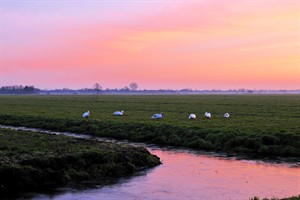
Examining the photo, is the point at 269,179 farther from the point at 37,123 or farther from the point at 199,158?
the point at 37,123

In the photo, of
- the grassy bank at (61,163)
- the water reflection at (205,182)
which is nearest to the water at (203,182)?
the water reflection at (205,182)

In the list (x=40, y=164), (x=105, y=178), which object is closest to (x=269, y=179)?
(x=105, y=178)

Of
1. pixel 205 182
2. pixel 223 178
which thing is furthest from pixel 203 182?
pixel 223 178

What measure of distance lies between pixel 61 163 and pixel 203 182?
6.81 meters

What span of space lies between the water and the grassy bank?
1.17 m

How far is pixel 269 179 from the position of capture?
60.5ft

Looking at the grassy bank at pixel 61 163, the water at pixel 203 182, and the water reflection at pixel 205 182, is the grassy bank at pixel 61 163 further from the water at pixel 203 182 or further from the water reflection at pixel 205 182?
the water reflection at pixel 205 182

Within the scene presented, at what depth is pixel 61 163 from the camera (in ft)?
61.8

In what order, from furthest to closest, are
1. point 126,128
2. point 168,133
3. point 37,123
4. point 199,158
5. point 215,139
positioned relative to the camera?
point 37,123, point 126,128, point 168,133, point 215,139, point 199,158

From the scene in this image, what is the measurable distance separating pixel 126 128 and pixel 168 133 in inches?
193

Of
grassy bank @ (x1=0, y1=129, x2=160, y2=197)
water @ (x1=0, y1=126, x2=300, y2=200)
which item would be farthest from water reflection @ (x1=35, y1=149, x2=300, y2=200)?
grassy bank @ (x1=0, y1=129, x2=160, y2=197)

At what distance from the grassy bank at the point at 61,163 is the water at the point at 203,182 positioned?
46.2 inches

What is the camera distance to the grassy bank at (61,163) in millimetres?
16812

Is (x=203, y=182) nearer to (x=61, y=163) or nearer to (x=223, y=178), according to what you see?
(x=223, y=178)
